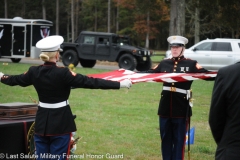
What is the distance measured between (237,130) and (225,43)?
22.9 metres

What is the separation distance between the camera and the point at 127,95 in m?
16.3

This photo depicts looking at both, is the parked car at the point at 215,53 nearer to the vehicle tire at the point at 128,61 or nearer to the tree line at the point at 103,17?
the vehicle tire at the point at 128,61

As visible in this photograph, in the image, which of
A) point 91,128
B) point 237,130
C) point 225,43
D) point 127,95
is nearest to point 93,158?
point 91,128

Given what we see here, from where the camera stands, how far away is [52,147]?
5.43 meters

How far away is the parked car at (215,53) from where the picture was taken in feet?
84.5

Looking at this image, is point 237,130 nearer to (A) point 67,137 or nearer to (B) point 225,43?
(A) point 67,137

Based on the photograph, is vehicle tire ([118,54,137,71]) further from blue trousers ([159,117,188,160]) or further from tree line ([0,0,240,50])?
tree line ([0,0,240,50])

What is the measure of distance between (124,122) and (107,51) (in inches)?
689

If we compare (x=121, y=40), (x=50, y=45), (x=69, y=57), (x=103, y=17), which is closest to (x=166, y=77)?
(x=50, y=45)

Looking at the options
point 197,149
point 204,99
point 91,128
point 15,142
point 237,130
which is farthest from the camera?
point 204,99

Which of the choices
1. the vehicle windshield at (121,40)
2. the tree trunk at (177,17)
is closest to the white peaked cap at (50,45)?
the vehicle windshield at (121,40)

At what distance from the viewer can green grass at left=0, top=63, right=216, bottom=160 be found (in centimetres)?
858

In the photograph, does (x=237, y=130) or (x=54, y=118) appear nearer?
(x=237, y=130)

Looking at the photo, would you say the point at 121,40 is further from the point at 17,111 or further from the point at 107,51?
the point at 17,111
